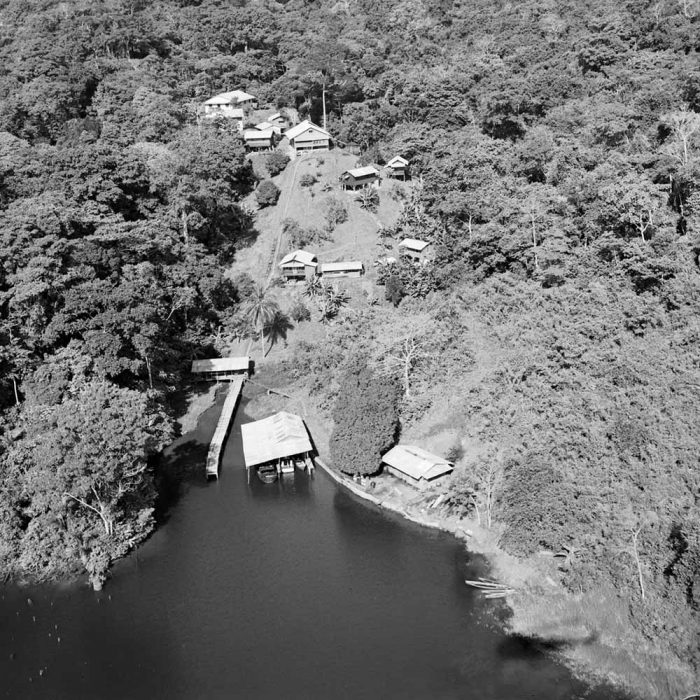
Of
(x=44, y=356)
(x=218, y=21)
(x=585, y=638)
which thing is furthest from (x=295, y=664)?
(x=218, y=21)

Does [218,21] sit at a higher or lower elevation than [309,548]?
higher

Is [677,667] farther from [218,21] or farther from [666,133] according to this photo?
[218,21]

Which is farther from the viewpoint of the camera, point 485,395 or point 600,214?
point 600,214

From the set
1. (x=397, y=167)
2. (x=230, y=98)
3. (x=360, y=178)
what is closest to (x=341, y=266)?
(x=360, y=178)

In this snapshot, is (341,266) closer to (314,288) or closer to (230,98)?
(314,288)

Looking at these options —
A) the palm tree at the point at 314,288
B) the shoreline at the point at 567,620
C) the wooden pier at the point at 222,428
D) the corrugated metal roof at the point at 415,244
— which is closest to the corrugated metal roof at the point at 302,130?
the corrugated metal roof at the point at 415,244

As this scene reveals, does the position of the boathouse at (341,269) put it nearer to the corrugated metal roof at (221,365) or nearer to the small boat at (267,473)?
the corrugated metal roof at (221,365)
